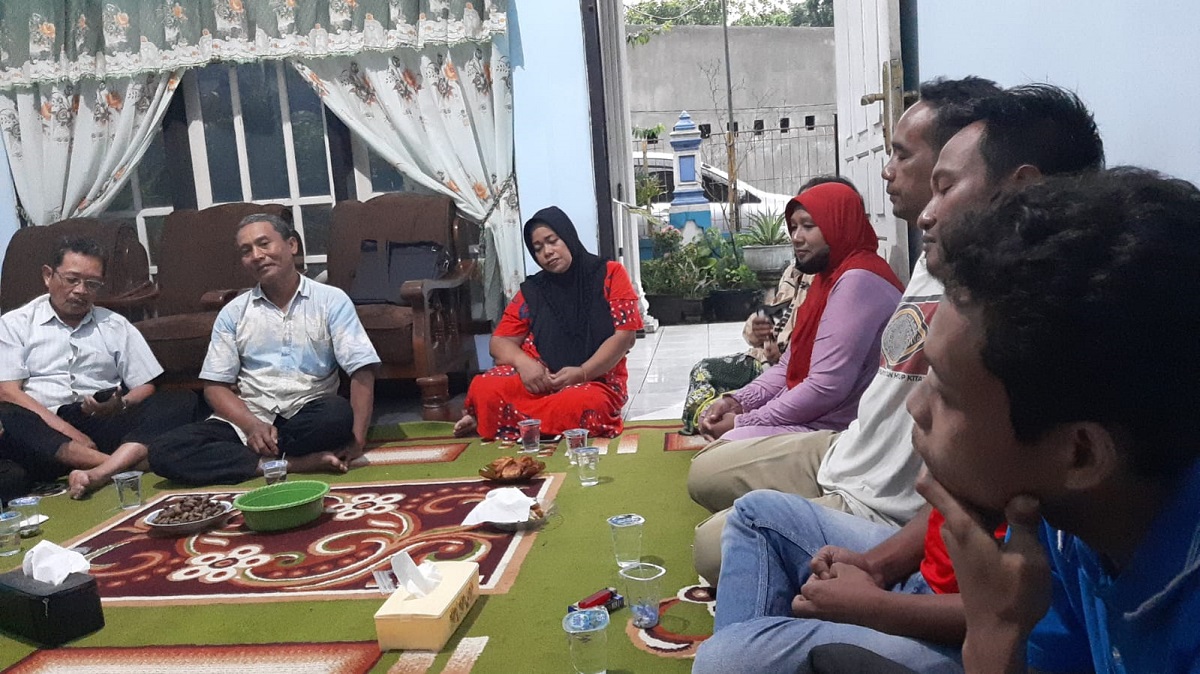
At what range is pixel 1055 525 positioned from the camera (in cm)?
69

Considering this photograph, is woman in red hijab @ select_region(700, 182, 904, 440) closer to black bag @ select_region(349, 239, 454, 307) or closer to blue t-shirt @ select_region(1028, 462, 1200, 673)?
blue t-shirt @ select_region(1028, 462, 1200, 673)

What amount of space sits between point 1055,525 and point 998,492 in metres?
0.05

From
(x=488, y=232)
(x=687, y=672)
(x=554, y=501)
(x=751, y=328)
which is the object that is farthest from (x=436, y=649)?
(x=488, y=232)

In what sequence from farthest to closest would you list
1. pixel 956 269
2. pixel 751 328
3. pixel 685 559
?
pixel 751 328 < pixel 685 559 < pixel 956 269

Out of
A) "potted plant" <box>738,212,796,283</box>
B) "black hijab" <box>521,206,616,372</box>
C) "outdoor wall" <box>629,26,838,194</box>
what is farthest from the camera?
"outdoor wall" <box>629,26,838,194</box>

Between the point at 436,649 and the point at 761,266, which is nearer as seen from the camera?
the point at 436,649

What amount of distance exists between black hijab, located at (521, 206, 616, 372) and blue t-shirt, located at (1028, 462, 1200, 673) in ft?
8.98

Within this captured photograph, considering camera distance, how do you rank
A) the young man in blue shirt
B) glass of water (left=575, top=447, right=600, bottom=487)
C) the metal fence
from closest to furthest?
the young man in blue shirt
glass of water (left=575, top=447, right=600, bottom=487)
the metal fence

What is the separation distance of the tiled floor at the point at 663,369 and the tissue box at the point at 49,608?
6.67 ft

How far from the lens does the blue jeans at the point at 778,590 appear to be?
3.85 ft

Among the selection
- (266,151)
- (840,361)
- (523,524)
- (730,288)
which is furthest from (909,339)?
(730,288)

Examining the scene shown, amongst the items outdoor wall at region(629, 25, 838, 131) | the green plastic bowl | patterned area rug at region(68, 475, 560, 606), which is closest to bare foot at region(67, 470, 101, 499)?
patterned area rug at region(68, 475, 560, 606)

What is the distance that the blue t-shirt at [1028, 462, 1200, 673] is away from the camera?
0.61 meters

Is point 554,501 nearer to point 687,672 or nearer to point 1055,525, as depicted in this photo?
point 687,672
